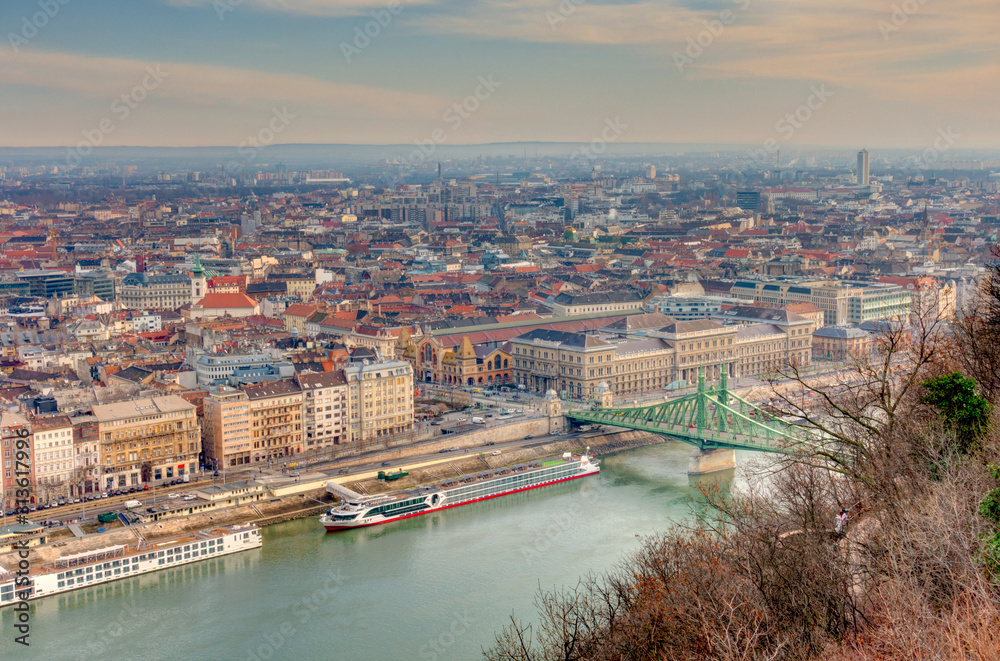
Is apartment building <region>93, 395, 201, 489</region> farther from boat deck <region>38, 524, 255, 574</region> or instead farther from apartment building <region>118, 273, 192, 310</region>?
apartment building <region>118, 273, 192, 310</region>

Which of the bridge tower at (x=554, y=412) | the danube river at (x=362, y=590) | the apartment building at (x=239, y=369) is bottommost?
the danube river at (x=362, y=590)

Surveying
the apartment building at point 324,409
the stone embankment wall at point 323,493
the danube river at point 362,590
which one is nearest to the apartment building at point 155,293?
the apartment building at point 324,409

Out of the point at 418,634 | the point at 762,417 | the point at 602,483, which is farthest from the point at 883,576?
the point at 762,417

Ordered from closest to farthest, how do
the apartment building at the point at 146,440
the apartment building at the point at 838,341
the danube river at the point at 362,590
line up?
the danube river at the point at 362,590 → the apartment building at the point at 146,440 → the apartment building at the point at 838,341

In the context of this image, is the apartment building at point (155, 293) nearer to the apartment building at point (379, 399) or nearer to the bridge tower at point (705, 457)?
the apartment building at point (379, 399)

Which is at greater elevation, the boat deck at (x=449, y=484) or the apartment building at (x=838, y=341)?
the apartment building at (x=838, y=341)

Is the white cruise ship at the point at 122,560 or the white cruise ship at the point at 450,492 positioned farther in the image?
the white cruise ship at the point at 450,492

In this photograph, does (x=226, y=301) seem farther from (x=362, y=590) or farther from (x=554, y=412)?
(x=362, y=590)
